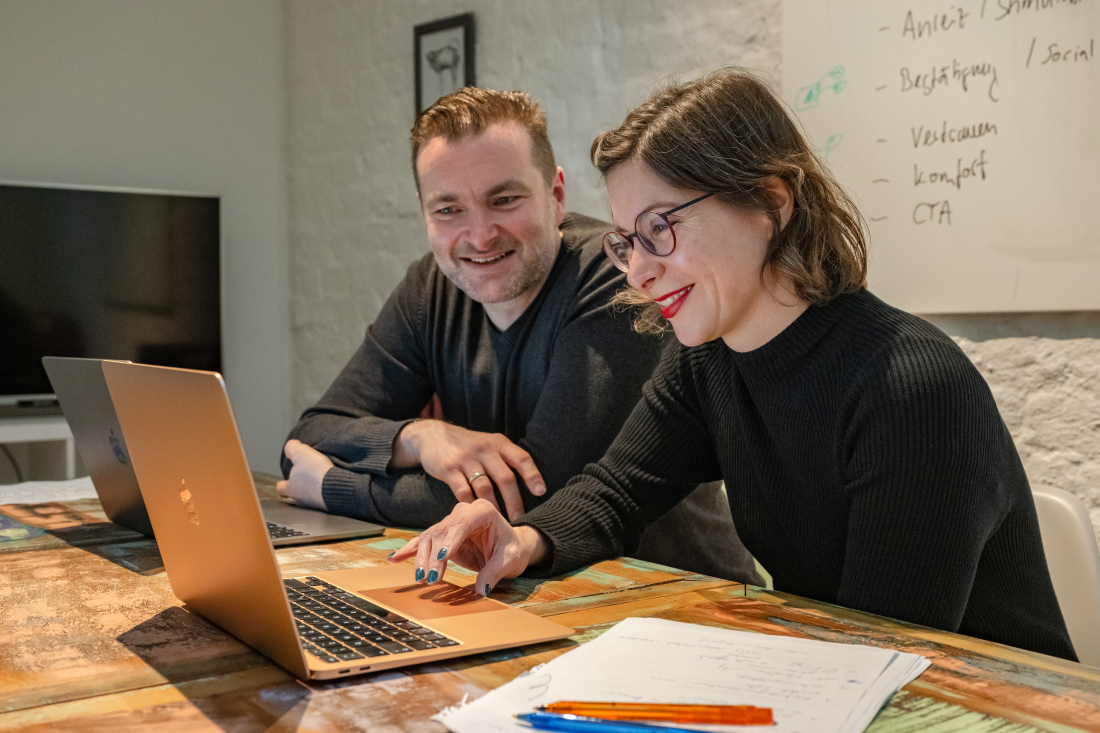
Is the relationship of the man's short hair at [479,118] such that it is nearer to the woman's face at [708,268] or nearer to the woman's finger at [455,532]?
the woman's face at [708,268]

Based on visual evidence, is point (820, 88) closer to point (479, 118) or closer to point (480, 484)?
point (479, 118)

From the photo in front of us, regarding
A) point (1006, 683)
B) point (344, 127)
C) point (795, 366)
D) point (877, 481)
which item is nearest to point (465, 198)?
point (795, 366)

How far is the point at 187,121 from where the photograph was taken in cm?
400

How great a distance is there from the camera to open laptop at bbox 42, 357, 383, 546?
1286 millimetres

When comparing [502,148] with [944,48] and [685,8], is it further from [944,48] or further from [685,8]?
[685,8]

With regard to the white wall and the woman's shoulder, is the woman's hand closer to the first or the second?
the woman's shoulder

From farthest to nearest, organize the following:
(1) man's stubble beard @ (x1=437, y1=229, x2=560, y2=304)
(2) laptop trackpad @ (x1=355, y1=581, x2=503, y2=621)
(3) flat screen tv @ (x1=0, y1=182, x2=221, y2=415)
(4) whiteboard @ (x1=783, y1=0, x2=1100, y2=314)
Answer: (3) flat screen tv @ (x1=0, y1=182, x2=221, y2=415) → (4) whiteboard @ (x1=783, y1=0, x2=1100, y2=314) → (1) man's stubble beard @ (x1=437, y1=229, x2=560, y2=304) → (2) laptop trackpad @ (x1=355, y1=581, x2=503, y2=621)

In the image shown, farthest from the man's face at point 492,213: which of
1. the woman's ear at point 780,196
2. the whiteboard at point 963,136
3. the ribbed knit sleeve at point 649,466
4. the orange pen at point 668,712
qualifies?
the orange pen at point 668,712

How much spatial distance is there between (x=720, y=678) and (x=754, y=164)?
61 centimetres

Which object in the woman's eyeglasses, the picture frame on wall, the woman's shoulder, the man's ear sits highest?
the picture frame on wall

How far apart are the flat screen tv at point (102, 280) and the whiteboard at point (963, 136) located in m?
2.44

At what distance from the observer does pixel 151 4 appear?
391cm

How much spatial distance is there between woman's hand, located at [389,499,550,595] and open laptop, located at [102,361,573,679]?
3 cm

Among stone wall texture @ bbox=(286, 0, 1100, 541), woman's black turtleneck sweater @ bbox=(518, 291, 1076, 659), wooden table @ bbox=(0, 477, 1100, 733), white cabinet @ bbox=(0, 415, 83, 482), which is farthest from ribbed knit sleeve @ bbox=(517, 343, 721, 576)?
white cabinet @ bbox=(0, 415, 83, 482)
